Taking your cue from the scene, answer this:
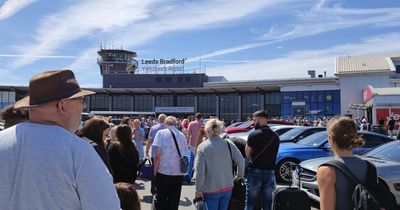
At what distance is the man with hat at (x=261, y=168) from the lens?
7.69 meters

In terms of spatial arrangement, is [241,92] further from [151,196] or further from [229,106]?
[151,196]

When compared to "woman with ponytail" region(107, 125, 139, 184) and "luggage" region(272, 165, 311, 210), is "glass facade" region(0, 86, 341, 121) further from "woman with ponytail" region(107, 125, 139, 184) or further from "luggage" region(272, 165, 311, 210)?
"luggage" region(272, 165, 311, 210)

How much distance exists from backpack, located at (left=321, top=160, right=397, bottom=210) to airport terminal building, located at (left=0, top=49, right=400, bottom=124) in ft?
124

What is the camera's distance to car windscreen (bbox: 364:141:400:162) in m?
9.70

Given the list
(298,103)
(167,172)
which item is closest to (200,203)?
(167,172)

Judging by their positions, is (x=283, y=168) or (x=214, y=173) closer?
(x=214, y=173)

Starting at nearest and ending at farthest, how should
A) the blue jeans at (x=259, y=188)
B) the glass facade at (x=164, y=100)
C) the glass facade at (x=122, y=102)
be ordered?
1. the blue jeans at (x=259, y=188)
2. the glass facade at (x=164, y=100)
3. the glass facade at (x=122, y=102)

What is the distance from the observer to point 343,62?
6341 cm

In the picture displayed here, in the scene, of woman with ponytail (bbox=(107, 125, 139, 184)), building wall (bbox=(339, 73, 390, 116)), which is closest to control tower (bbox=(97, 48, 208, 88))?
building wall (bbox=(339, 73, 390, 116))

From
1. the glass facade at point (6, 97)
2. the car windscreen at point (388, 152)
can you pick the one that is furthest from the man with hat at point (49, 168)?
the glass facade at point (6, 97)

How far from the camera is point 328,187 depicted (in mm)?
3490

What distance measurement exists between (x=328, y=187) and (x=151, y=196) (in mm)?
8003

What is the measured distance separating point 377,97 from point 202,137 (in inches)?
1213

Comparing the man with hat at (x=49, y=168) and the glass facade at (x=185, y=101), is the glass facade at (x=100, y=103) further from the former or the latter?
the man with hat at (x=49, y=168)
